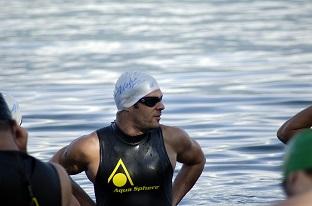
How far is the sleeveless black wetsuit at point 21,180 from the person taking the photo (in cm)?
690

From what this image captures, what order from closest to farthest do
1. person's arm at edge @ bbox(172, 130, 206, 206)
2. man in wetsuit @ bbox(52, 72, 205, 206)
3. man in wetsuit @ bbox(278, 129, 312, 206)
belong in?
man in wetsuit @ bbox(278, 129, 312, 206) → man in wetsuit @ bbox(52, 72, 205, 206) → person's arm at edge @ bbox(172, 130, 206, 206)

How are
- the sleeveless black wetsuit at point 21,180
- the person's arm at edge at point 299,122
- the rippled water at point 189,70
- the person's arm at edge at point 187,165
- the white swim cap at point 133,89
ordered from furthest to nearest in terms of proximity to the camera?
the rippled water at point 189,70 → the person's arm at edge at point 187,165 → the white swim cap at point 133,89 → the person's arm at edge at point 299,122 → the sleeveless black wetsuit at point 21,180

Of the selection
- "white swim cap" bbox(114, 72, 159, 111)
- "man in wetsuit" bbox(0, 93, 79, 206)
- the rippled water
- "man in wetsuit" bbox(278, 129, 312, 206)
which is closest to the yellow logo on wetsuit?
"white swim cap" bbox(114, 72, 159, 111)

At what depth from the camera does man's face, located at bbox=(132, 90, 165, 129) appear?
10.9m

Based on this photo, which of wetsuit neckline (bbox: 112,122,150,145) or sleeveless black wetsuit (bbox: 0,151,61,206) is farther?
wetsuit neckline (bbox: 112,122,150,145)

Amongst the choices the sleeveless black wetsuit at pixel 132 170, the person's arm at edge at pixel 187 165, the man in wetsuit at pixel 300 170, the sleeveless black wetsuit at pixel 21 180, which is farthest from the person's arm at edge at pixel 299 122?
the man in wetsuit at pixel 300 170

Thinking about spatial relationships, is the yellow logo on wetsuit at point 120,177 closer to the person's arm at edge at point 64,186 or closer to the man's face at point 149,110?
the man's face at point 149,110

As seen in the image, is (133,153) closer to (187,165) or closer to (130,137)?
(130,137)

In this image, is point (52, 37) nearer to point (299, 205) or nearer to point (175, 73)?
point (175, 73)

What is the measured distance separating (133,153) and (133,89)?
54cm

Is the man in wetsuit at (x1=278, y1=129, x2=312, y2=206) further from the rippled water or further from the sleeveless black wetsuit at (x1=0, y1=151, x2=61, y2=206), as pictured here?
the rippled water

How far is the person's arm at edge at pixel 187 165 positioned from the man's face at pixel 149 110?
31 cm

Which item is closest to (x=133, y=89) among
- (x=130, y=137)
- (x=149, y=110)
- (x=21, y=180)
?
(x=149, y=110)

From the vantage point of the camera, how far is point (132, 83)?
11148 millimetres
